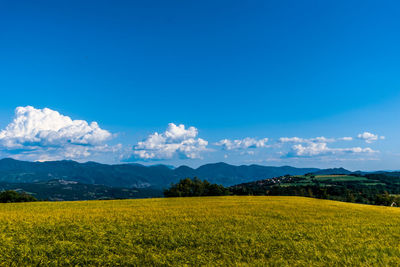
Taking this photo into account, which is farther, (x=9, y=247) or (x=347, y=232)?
(x=347, y=232)

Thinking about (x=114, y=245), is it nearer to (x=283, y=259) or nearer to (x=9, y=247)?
(x=9, y=247)

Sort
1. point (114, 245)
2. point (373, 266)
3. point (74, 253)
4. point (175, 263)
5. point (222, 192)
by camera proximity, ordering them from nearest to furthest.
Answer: point (373, 266) → point (175, 263) → point (74, 253) → point (114, 245) → point (222, 192)

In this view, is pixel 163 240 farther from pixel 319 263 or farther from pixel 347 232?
pixel 347 232

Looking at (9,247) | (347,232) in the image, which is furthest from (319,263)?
(9,247)

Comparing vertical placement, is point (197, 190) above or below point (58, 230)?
below

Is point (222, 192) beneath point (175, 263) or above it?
beneath

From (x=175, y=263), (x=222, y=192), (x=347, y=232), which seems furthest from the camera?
(x=222, y=192)

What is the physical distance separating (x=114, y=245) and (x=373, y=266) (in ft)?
33.1

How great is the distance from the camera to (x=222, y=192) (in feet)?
318

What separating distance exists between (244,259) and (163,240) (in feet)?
13.5

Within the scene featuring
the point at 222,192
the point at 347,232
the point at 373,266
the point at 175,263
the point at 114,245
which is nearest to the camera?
the point at 373,266

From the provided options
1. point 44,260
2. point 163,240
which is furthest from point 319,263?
point 44,260

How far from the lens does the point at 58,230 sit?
12.5m

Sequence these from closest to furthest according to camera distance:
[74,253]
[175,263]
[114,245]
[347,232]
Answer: [175,263] < [74,253] < [114,245] < [347,232]
